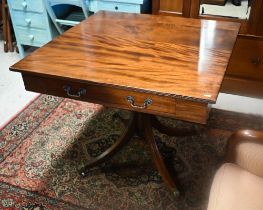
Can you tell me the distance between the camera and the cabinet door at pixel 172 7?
2.12 meters

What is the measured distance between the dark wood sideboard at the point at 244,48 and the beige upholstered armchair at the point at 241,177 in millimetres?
1196

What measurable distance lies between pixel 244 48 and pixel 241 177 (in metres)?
1.32

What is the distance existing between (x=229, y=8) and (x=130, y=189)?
142cm

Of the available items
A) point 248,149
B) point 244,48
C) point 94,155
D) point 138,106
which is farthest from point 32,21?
point 248,149

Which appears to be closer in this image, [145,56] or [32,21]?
[145,56]

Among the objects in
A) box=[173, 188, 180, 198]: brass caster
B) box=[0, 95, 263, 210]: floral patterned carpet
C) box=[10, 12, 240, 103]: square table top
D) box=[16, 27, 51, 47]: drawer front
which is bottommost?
box=[0, 95, 263, 210]: floral patterned carpet

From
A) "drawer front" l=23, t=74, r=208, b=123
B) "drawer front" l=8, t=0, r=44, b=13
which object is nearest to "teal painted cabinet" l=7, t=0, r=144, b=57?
"drawer front" l=8, t=0, r=44, b=13

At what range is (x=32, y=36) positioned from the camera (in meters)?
2.69

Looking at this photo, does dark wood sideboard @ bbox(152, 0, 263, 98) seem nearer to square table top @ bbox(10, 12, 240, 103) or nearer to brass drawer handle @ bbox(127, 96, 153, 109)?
square table top @ bbox(10, 12, 240, 103)

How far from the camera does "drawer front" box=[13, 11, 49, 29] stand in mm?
2576

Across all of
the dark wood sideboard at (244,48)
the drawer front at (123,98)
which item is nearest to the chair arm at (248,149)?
the drawer front at (123,98)

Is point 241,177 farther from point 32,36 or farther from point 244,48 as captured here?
point 32,36

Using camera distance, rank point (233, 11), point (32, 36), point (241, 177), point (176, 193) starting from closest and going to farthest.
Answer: point (241, 177) → point (176, 193) → point (233, 11) → point (32, 36)

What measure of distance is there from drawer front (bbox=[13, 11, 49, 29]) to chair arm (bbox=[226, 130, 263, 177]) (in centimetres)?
206
